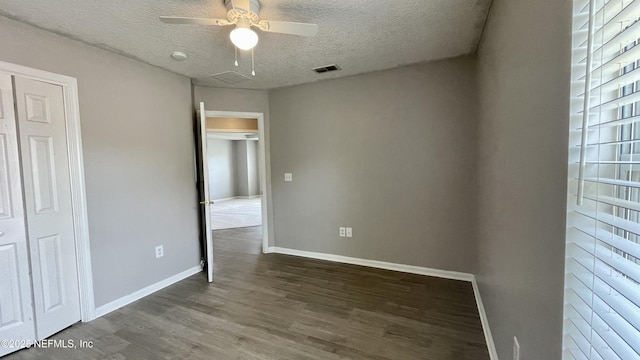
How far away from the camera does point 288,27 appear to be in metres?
1.86

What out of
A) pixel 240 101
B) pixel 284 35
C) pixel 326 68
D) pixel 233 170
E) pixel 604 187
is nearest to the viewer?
pixel 604 187

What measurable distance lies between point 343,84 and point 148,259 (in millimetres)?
3177

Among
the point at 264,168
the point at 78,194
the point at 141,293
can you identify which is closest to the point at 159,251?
the point at 141,293

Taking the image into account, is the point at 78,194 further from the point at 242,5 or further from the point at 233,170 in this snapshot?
the point at 233,170

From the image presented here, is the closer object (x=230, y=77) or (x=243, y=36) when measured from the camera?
(x=243, y=36)

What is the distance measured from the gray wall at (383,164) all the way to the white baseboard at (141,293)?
4.40ft

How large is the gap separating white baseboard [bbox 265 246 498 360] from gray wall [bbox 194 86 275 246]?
0.53m

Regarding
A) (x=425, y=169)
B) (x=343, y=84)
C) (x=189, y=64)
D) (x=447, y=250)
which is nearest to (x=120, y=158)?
(x=189, y=64)

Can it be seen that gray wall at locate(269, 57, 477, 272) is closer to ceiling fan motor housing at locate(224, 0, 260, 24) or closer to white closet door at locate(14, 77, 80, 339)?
ceiling fan motor housing at locate(224, 0, 260, 24)

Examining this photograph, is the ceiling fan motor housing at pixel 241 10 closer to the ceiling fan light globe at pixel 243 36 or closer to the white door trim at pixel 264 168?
the ceiling fan light globe at pixel 243 36

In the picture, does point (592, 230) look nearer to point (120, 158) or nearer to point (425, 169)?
point (425, 169)

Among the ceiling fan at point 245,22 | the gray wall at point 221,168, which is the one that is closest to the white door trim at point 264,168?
the ceiling fan at point 245,22

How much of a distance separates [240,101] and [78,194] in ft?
7.41

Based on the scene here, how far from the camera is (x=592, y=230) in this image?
0.75m
